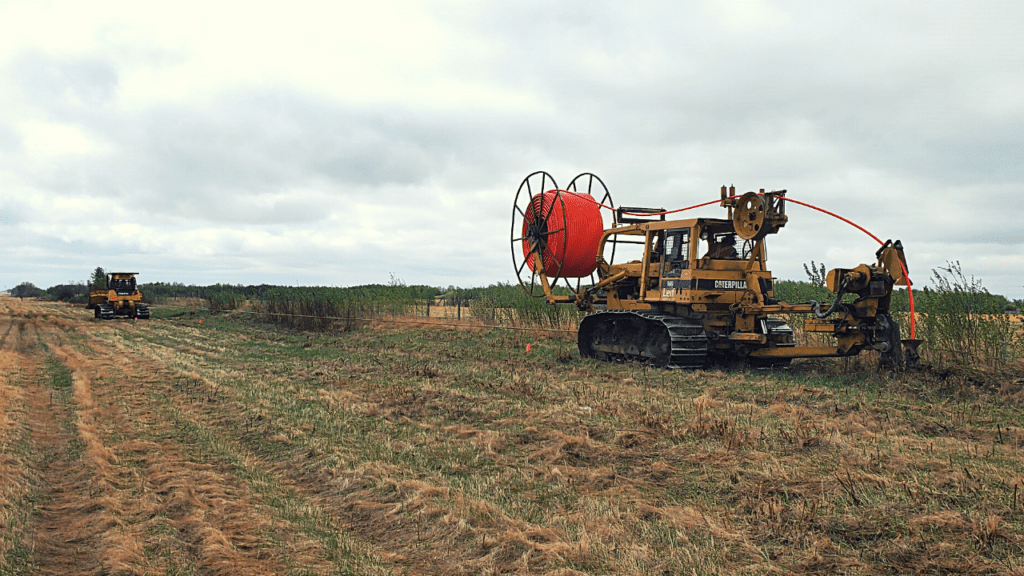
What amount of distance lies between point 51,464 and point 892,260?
457 inches

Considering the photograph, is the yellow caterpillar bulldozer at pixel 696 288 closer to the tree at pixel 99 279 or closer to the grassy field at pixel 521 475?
the grassy field at pixel 521 475

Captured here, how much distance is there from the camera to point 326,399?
32.2 feet

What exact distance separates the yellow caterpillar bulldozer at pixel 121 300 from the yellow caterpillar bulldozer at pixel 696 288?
28556mm

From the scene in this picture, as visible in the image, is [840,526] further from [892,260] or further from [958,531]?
[892,260]

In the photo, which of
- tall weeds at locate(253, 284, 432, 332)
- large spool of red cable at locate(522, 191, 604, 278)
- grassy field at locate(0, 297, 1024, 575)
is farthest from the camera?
tall weeds at locate(253, 284, 432, 332)

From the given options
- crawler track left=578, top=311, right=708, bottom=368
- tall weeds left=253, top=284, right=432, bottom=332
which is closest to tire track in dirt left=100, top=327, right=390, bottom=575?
crawler track left=578, top=311, right=708, bottom=368

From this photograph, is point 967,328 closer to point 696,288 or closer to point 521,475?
point 696,288

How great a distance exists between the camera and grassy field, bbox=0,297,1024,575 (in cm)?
427

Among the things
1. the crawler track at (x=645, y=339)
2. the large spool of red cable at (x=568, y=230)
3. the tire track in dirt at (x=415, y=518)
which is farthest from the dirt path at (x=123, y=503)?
the large spool of red cable at (x=568, y=230)

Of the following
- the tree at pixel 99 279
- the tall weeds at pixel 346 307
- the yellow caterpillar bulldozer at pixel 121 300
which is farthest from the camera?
the tree at pixel 99 279

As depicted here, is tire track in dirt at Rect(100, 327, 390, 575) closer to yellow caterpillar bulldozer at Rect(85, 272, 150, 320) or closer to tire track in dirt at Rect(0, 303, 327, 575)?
tire track in dirt at Rect(0, 303, 327, 575)

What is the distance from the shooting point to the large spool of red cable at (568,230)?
14.5 meters

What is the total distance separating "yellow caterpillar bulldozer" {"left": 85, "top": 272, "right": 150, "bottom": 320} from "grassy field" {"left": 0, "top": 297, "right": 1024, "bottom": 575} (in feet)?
86.2

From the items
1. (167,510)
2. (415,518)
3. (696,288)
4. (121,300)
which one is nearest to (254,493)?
(167,510)
